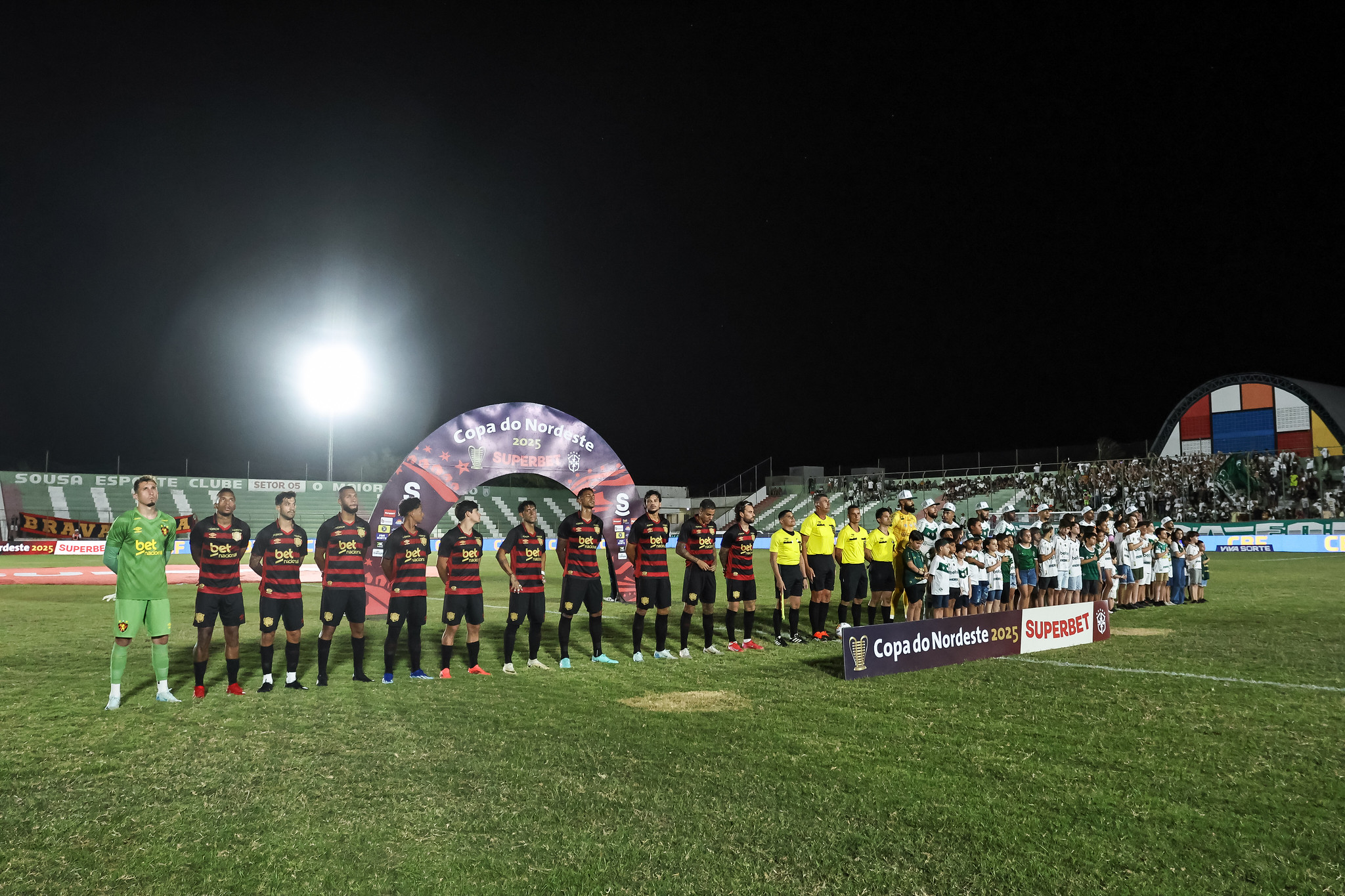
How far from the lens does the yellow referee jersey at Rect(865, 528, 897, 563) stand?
12852 millimetres

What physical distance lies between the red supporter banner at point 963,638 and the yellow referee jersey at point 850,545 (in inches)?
98.3

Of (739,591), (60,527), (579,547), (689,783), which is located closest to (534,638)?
(579,547)

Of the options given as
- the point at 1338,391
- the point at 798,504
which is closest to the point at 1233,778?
the point at 798,504

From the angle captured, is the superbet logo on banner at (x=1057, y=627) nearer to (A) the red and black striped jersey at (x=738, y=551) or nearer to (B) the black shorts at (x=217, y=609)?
(A) the red and black striped jersey at (x=738, y=551)

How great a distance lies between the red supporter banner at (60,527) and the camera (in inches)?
1467

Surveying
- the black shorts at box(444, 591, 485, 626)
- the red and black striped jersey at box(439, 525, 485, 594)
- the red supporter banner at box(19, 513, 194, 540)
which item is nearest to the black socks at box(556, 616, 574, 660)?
the black shorts at box(444, 591, 485, 626)

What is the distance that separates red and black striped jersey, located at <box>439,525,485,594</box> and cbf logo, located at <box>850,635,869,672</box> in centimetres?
402

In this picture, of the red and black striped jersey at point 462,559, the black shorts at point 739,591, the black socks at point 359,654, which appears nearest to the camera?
the black socks at point 359,654

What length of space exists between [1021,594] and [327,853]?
12954mm

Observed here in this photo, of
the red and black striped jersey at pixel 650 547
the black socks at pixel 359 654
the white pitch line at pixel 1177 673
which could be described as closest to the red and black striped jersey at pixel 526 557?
the red and black striped jersey at pixel 650 547

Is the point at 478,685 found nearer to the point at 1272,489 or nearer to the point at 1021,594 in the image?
the point at 1021,594

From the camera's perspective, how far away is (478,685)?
28.8ft

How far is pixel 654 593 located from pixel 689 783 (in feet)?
17.3

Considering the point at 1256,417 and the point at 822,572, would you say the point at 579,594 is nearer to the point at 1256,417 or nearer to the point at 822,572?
the point at 822,572
